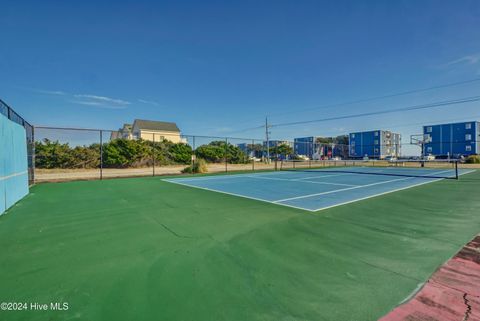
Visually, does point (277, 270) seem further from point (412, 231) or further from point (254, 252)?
point (412, 231)

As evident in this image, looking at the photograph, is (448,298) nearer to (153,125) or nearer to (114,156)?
(114,156)

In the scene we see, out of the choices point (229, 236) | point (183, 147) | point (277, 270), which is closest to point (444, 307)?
point (277, 270)

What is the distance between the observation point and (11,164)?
537 centimetres

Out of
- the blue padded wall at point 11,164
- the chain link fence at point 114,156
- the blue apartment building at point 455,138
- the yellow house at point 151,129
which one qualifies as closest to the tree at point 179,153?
the chain link fence at point 114,156

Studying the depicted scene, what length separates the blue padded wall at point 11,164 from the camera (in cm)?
476

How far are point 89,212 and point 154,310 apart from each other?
4.19m

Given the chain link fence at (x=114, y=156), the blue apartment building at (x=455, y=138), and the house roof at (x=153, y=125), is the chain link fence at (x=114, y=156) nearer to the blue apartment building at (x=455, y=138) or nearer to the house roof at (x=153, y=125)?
the house roof at (x=153, y=125)

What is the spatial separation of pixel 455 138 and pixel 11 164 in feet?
205

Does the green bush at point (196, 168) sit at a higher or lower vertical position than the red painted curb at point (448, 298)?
higher

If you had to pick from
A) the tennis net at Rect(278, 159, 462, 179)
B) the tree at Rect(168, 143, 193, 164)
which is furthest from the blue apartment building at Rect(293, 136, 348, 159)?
the tree at Rect(168, 143, 193, 164)

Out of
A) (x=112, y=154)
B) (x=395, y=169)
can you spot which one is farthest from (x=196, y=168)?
(x=395, y=169)

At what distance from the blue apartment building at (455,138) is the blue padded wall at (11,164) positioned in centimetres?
5292

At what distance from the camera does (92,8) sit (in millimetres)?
8688

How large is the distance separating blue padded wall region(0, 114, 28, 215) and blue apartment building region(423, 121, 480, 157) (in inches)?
2084
